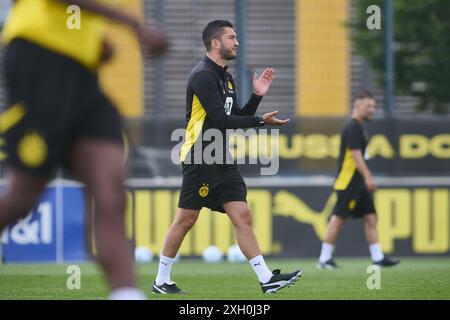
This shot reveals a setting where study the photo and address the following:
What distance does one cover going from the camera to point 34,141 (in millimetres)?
5363

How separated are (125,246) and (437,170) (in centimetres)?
1155

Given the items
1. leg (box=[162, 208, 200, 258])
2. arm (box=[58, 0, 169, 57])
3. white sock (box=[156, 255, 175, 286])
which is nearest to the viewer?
arm (box=[58, 0, 169, 57])

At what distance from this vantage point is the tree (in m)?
16.4

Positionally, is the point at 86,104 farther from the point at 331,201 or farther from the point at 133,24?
the point at 331,201

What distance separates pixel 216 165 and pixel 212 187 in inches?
7.5

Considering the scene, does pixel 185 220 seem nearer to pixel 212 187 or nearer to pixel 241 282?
pixel 212 187

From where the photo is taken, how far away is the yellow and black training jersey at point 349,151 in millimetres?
Answer: 13766

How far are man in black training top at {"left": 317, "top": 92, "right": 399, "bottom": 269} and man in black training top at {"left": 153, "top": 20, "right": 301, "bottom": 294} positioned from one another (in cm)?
428

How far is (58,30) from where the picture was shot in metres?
5.55

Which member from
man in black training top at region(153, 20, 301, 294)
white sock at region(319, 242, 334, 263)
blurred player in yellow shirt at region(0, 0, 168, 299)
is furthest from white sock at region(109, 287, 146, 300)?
white sock at region(319, 242, 334, 263)

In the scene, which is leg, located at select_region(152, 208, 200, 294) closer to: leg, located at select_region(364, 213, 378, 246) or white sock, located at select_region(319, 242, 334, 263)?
white sock, located at select_region(319, 242, 334, 263)

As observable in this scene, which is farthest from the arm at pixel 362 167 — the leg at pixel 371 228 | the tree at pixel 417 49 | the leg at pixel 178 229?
the leg at pixel 178 229

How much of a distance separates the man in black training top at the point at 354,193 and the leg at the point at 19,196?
8397 millimetres
